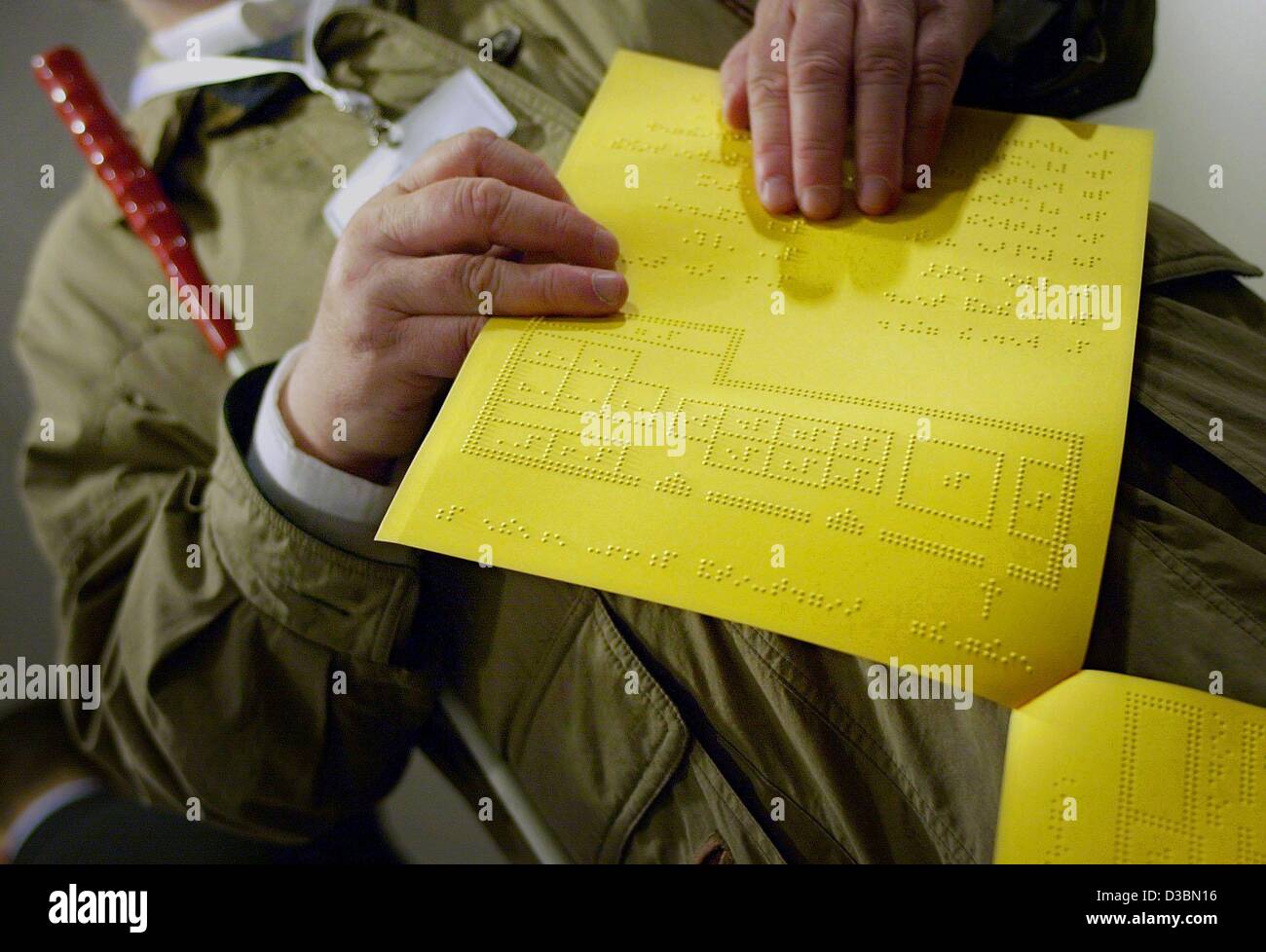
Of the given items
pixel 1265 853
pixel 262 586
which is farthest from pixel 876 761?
pixel 262 586

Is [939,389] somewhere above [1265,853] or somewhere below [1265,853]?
above

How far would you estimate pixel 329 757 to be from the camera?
80cm

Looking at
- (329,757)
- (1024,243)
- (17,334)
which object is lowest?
(329,757)

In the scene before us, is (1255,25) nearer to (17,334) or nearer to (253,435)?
(253,435)

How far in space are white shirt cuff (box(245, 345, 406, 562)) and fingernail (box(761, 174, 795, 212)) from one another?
14.0 inches

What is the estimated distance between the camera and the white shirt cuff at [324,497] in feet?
2.30

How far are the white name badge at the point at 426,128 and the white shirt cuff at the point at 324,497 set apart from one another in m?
0.24

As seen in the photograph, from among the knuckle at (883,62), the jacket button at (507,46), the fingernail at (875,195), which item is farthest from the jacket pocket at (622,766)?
the jacket button at (507,46)

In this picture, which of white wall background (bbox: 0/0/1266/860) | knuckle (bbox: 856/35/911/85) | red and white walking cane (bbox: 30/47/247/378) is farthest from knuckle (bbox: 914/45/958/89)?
red and white walking cane (bbox: 30/47/247/378)

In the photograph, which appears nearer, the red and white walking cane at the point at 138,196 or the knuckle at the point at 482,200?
the knuckle at the point at 482,200

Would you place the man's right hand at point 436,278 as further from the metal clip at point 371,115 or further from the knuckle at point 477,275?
the metal clip at point 371,115

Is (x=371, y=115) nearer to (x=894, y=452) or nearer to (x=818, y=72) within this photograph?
(x=818, y=72)

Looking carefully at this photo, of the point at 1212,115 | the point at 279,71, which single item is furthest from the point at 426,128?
the point at 1212,115

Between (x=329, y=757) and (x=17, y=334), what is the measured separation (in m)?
0.64
